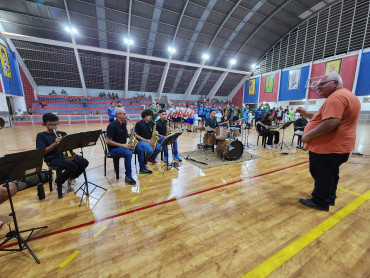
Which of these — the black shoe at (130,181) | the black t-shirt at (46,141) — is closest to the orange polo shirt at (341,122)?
the black shoe at (130,181)

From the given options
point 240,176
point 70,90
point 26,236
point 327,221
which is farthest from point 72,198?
point 70,90

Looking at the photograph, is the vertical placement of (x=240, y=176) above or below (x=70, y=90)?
below

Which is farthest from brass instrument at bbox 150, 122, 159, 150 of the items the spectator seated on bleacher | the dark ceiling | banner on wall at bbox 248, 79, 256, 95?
banner on wall at bbox 248, 79, 256, 95

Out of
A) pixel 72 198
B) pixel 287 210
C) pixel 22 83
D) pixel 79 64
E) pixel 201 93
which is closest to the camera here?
pixel 287 210

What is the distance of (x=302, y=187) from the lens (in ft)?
10.5

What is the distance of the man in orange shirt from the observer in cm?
193

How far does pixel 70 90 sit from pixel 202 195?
23220 millimetres

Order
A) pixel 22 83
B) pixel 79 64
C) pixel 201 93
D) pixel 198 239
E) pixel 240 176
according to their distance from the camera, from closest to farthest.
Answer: pixel 198 239 → pixel 240 176 → pixel 22 83 → pixel 79 64 → pixel 201 93

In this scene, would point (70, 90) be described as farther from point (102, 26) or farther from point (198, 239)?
point (198, 239)

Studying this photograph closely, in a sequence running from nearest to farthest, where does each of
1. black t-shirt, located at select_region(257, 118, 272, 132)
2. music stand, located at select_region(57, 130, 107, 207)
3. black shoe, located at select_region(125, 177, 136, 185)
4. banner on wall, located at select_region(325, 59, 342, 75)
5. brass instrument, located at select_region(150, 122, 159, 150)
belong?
music stand, located at select_region(57, 130, 107, 207) → black shoe, located at select_region(125, 177, 136, 185) → brass instrument, located at select_region(150, 122, 159, 150) → black t-shirt, located at select_region(257, 118, 272, 132) → banner on wall, located at select_region(325, 59, 342, 75)

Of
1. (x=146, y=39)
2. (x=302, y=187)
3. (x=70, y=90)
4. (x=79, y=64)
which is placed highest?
(x=146, y=39)

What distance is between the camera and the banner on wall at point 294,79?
20172 mm

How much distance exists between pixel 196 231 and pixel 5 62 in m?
20.0

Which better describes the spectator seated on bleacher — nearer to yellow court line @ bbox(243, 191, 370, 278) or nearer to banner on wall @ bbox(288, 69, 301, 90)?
yellow court line @ bbox(243, 191, 370, 278)
